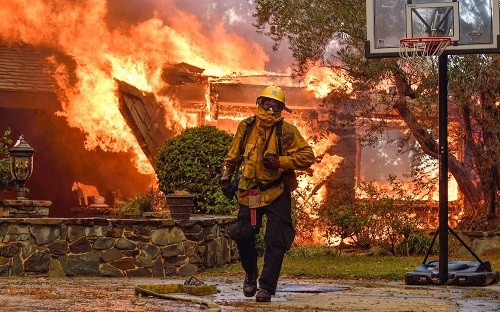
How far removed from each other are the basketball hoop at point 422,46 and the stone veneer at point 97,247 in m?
3.78

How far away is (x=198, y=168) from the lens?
57.6 feet

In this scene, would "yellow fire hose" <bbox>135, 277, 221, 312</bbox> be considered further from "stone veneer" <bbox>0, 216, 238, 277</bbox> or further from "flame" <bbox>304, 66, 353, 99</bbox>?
"flame" <bbox>304, 66, 353, 99</bbox>

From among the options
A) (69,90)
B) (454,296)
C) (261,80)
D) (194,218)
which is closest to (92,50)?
(69,90)

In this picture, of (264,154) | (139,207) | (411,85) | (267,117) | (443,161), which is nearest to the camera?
(264,154)

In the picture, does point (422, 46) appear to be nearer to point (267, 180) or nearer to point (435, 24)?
point (435, 24)

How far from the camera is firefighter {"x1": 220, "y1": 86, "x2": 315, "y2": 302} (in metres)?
10.7

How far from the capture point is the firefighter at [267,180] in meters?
10.7

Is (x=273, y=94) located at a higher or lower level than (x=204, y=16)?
lower

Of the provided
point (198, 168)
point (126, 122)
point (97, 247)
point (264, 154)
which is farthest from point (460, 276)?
point (126, 122)

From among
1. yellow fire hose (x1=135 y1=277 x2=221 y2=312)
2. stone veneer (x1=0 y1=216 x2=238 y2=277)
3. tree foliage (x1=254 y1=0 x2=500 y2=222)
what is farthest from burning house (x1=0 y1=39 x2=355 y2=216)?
yellow fire hose (x1=135 y1=277 x2=221 y2=312)

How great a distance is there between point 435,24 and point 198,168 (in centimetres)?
506

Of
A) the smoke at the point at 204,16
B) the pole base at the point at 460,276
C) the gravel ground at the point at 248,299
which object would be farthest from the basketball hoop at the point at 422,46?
the smoke at the point at 204,16

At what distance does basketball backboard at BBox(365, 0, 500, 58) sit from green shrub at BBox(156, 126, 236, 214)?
14.2 ft

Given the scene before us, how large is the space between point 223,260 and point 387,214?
18.3 feet
